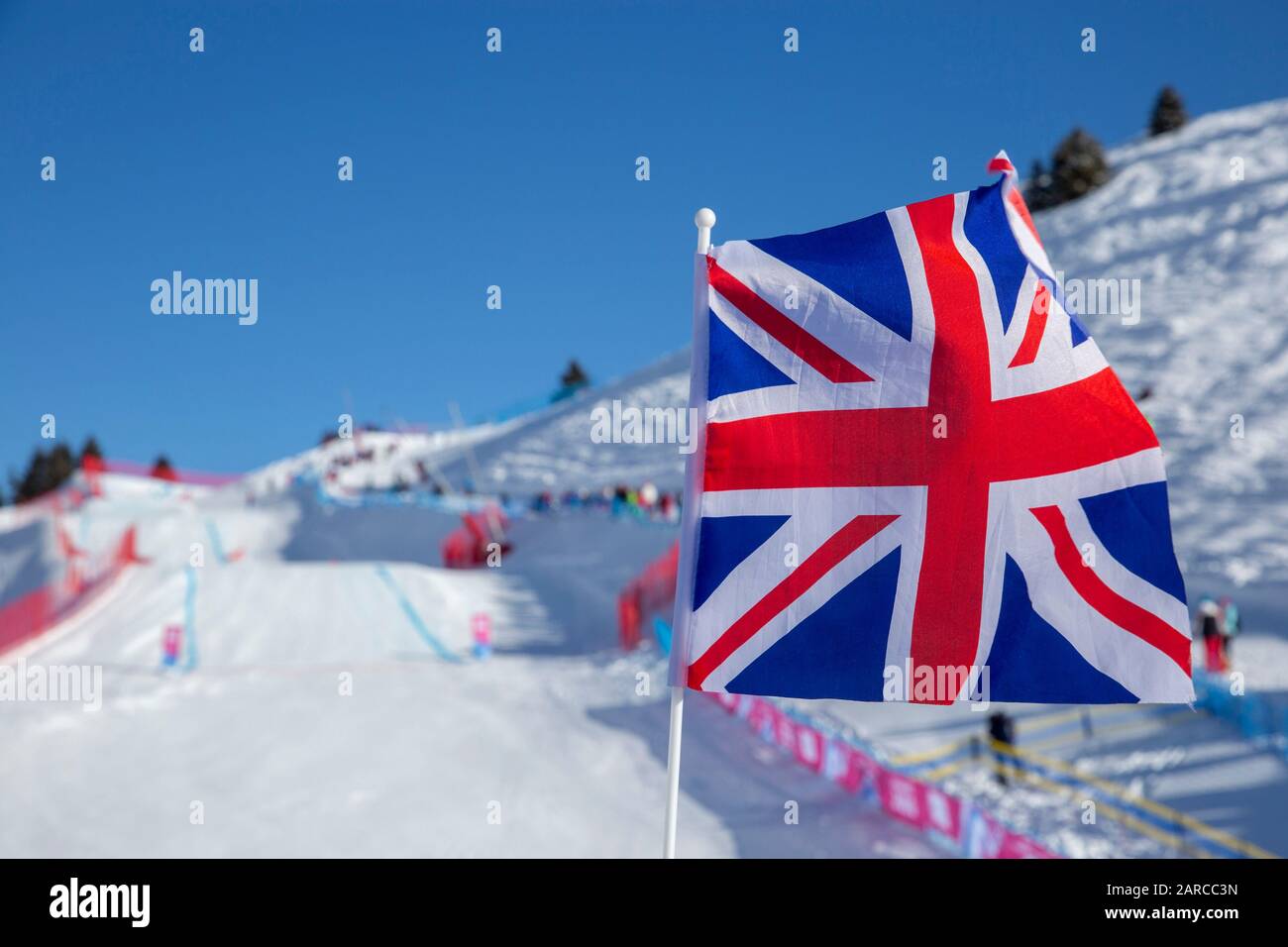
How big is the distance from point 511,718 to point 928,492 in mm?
13115

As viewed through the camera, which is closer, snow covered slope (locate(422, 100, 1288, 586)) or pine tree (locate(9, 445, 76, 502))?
snow covered slope (locate(422, 100, 1288, 586))

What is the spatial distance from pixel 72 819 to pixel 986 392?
12.2 metres

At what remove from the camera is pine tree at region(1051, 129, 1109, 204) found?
188 ft

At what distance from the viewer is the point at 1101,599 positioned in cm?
421

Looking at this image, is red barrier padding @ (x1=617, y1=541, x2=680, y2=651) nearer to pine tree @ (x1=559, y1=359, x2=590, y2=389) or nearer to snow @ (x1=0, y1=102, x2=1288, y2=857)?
snow @ (x1=0, y1=102, x2=1288, y2=857)

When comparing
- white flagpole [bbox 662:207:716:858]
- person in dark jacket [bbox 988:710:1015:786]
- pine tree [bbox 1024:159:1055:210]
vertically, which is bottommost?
person in dark jacket [bbox 988:710:1015:786]

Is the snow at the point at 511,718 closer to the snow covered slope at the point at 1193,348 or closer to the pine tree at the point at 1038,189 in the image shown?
the snow covered slope at the point at 1193,348

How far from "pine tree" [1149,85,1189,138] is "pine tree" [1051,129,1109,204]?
6.16 metres

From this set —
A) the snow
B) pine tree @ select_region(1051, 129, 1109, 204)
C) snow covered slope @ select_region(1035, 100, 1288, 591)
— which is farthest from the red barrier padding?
pine tree @ select_region(1051, 129, 1109, 204)

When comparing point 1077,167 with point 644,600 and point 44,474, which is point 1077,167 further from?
point 44,474

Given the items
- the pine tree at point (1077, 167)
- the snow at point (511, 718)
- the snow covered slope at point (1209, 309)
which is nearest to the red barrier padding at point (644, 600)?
the snow at point (511, 718)

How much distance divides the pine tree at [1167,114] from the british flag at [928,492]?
66.9 meters
